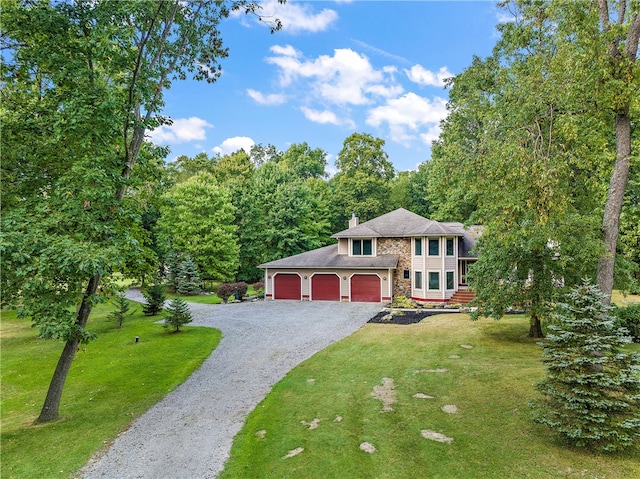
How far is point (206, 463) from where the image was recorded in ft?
20.1

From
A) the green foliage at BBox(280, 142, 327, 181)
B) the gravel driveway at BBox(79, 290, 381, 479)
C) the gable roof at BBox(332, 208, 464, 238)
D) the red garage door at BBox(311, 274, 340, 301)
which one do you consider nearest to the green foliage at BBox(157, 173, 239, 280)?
the red garage door at BBox(311, 274, 340, 301)

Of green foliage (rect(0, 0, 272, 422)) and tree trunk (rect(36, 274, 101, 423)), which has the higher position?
green foliage (rect(0, 0, 272, 422))

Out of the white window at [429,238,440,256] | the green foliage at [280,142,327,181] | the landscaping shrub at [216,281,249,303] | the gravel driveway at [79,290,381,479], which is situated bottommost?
the gravel driveway at [79,290,381,479]

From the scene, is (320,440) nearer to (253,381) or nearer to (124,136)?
(253,381)

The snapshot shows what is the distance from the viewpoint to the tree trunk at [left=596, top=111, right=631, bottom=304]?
290 inches

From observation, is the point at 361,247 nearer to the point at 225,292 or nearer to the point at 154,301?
the point at 225,292

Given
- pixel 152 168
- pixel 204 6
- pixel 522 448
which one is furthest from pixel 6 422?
pixel 204 6

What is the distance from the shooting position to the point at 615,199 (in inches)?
295

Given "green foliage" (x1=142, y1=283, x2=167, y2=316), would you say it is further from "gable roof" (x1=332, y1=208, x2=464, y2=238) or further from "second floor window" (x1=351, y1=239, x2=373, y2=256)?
"second floor window" (x1=351, y1=239, x2=373, y2=256)

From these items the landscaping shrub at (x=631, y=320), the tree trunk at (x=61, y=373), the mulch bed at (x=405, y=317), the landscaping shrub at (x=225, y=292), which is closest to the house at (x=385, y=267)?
the landscaping shrub at (x=225, y=292)

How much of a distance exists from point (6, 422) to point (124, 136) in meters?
7.29

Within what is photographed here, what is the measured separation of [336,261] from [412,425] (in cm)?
1817

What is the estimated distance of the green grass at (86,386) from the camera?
668 centimetres

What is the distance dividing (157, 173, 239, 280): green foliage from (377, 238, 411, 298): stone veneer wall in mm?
14002
